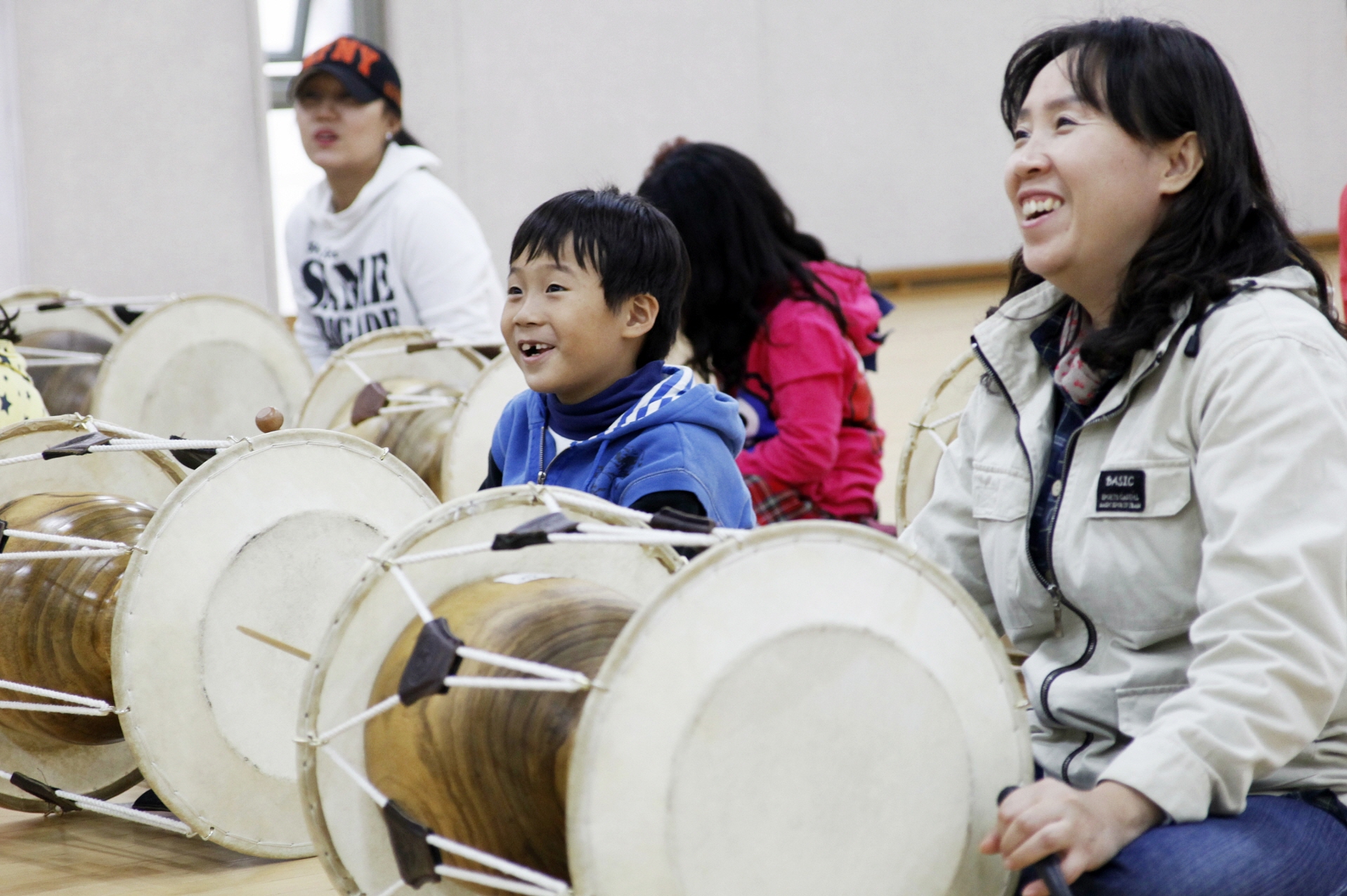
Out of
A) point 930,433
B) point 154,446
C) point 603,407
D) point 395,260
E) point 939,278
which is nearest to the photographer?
point 603,407

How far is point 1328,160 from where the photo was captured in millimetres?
10047

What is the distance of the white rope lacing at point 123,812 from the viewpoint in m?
2.00

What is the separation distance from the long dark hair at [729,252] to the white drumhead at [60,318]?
4.92ft

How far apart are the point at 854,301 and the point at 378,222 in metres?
1.26

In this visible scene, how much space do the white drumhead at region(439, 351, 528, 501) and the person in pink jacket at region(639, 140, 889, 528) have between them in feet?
1.36

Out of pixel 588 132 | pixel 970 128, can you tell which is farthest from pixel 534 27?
pixel 970 128

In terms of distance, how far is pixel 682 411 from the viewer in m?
1.90

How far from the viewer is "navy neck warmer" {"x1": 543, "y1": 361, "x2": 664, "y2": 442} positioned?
196 centimetres

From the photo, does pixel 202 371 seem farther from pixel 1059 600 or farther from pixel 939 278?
pixel 939 278

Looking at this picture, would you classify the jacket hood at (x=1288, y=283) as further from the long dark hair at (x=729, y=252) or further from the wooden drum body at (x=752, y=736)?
the long dark hair at (x=729, y=252)

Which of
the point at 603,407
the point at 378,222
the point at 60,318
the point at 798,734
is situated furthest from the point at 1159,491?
the point at 60,318

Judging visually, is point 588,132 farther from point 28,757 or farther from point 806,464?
point 28,757

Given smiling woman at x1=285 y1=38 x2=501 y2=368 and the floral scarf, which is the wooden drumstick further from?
smiling woman at x1=285 y1=38 x2=501 y2=368

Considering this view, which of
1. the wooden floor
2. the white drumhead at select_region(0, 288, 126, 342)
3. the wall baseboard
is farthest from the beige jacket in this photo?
the wall baseboard
